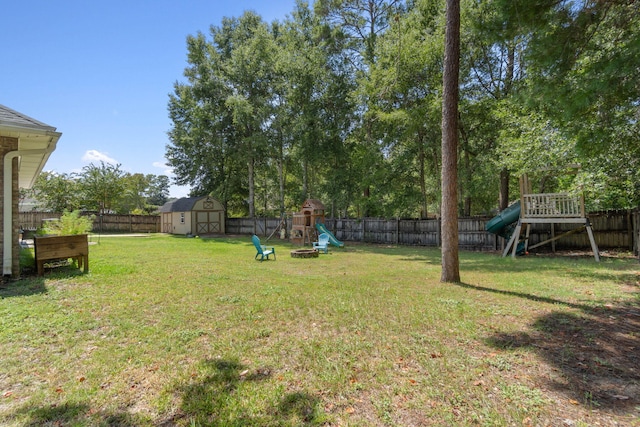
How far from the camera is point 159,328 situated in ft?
12.5

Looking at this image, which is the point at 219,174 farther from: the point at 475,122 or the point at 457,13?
the point at 457,13

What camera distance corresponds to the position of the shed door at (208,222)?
84.7 ft

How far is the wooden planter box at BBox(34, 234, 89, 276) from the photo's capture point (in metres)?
6.34

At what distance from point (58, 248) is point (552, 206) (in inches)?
561

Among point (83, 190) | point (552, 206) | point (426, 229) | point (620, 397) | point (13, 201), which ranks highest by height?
point (83, 190)

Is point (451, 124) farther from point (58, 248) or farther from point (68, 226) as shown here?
point (68, 226)

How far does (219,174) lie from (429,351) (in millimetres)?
27909

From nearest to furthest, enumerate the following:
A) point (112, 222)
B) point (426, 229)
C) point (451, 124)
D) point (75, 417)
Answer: point (75, 417)
point (451, 124)
point (426, 229)
point (112, 222)

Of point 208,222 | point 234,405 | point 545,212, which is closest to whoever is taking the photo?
point 234,405

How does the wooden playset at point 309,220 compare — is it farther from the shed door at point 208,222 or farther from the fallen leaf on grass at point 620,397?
the fallen leaf on grass at point 620,397

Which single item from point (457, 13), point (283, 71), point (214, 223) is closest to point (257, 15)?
point (283, 71)

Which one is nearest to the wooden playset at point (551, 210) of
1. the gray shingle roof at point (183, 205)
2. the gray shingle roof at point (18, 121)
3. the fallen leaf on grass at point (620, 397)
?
the fallen leaf on grass at point (620, 397)

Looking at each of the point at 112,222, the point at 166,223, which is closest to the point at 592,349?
the point at 166,223

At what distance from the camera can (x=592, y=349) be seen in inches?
128
